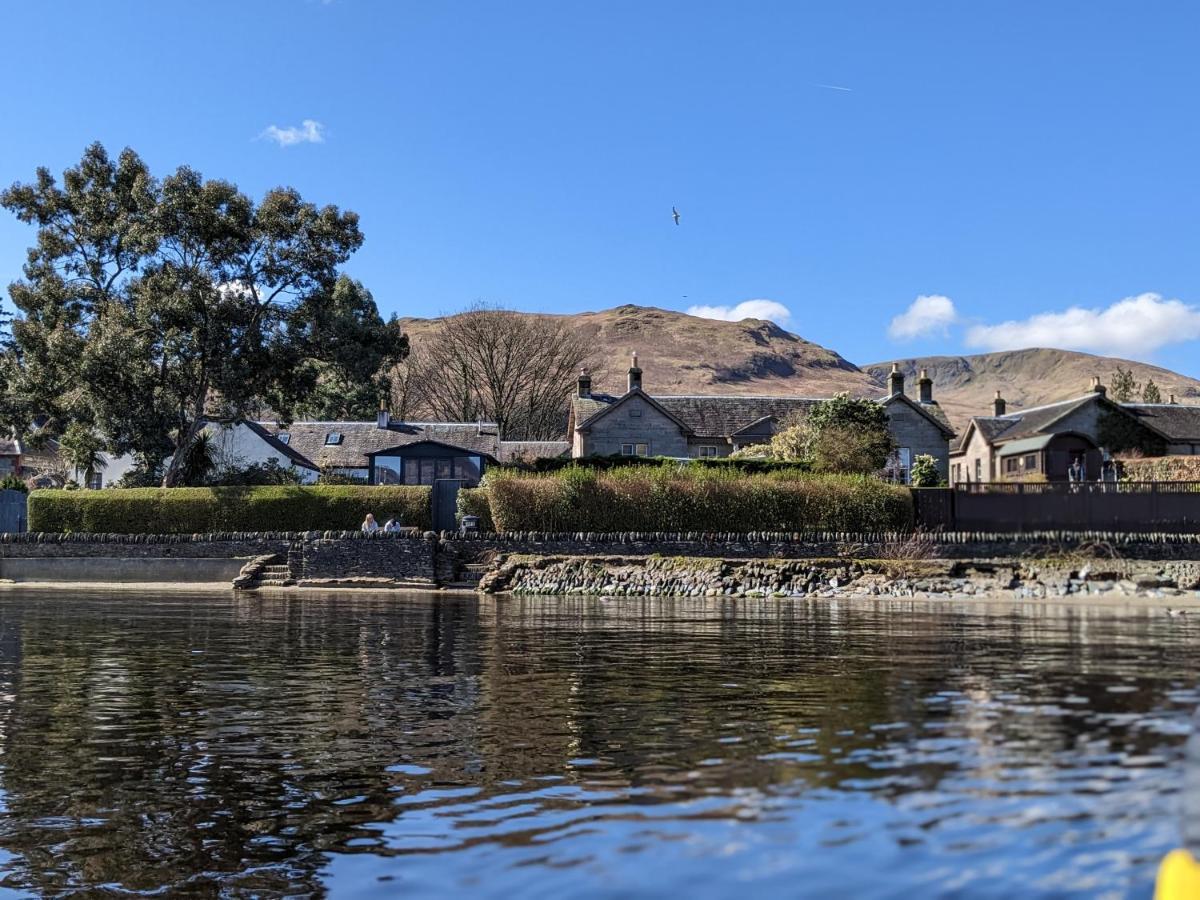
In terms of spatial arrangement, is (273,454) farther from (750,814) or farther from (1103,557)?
(750,814)

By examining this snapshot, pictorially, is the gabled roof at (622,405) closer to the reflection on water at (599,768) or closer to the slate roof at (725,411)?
the slate roof at (725,411)

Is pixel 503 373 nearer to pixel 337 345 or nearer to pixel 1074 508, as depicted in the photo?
pixel 337 345

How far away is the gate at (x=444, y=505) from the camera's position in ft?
157

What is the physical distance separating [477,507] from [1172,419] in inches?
1941

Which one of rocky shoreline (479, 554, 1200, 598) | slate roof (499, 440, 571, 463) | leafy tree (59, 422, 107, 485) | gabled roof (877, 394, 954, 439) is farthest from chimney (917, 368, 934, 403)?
leafy tree (59, 422, 107, 485)

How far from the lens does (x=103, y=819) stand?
824cm

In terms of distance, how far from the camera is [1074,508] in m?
42.5

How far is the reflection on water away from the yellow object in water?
11.3ft

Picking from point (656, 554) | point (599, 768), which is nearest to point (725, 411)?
point (656, 554)

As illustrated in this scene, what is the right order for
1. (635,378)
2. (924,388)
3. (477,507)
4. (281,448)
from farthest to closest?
(924,388) < (635,378) < (281,448) < (477,507)

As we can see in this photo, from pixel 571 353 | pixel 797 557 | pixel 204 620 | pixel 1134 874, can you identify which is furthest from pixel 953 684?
pixel 571 353

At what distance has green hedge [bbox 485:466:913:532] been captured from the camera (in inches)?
1741

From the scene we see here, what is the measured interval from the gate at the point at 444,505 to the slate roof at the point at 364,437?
863 inches

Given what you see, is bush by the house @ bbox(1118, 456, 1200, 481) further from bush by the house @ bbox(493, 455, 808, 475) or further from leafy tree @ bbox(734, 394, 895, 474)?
bush by the house @ bbox(493, 455, 808, 475)
